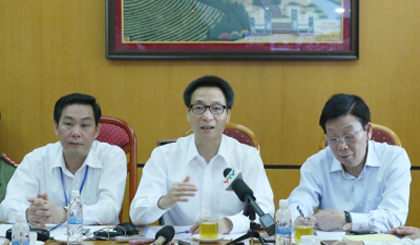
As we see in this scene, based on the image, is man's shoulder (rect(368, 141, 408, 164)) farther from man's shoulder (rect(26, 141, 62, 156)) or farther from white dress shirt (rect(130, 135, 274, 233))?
man's shoulder (rect(26, 141, 62, 156))

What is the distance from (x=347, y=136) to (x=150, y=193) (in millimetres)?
986

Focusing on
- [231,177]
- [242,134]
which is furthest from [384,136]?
[231,177]

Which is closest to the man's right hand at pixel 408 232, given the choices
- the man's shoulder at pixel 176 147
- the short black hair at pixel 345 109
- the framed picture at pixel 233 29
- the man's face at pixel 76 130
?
the short black hair at pixel 345 109

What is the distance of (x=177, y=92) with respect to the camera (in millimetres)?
4027

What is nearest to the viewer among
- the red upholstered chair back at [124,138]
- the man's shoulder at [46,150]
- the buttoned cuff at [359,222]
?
the buttoned cuff at [359,222]

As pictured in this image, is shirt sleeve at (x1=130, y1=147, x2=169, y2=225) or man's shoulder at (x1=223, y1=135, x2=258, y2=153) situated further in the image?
man's shoulder at (x1=223, y1=135, x2=258, y2=153)

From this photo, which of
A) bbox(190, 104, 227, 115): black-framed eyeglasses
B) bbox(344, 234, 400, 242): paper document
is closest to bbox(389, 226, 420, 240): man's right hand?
bbox(344, 234, 400, 242): paper document

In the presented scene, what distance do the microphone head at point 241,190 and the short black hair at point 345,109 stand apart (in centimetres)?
88

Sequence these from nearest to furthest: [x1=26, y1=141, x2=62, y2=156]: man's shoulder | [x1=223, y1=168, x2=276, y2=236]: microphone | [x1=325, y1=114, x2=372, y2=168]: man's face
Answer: [x1=223, y1=168, x2=276, y2=236]: microphone < [x1=325, y1=114, x2=372, y2=168]: man's face < [x1=26, y1=141, x2=62, y2=156]: man's shoulder

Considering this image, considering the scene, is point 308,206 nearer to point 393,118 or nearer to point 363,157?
point 363,157

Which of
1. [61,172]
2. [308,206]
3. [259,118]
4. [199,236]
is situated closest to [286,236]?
[199,236]

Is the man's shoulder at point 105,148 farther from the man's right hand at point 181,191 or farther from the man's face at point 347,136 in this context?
the man's face at point 347,136

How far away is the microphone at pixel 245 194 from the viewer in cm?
161

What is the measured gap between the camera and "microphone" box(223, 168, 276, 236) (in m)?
1.61
